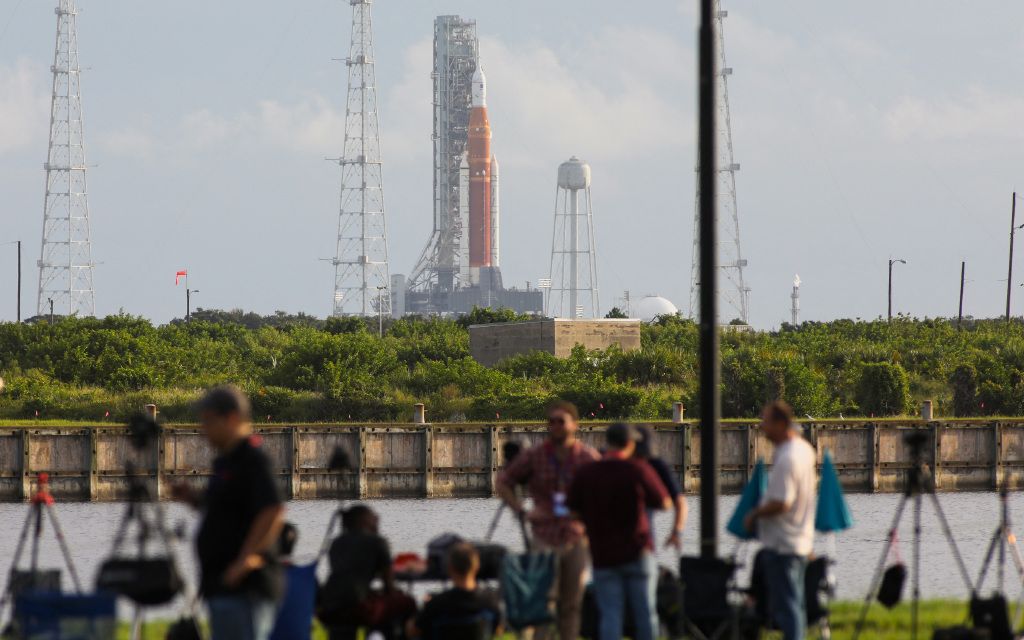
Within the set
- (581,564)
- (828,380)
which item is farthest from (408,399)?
(581,564)

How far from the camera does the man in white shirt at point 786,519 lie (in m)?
12.1

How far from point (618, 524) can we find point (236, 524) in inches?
157

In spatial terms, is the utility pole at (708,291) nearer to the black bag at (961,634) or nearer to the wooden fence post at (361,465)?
the black bag at (961,634)

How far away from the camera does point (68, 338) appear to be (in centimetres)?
7488

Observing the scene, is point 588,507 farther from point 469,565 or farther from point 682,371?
point 682,371

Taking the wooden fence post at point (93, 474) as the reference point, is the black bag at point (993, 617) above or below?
above

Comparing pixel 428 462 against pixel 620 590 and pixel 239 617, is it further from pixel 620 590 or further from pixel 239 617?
pixel 239 617

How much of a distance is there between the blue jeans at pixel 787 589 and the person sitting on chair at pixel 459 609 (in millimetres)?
2237

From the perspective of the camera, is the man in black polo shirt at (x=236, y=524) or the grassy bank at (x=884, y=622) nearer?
the man in black polo shirt at (x=236, y=524)

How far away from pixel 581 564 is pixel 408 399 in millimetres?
52392

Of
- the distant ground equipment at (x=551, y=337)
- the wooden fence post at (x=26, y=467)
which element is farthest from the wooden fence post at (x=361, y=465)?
the distant ground equipment at (x=551, y=337)

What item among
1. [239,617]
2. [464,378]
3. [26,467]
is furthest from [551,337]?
[239,617]

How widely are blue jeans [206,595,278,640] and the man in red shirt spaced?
13.7 ft

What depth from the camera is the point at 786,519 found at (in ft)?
40.3
